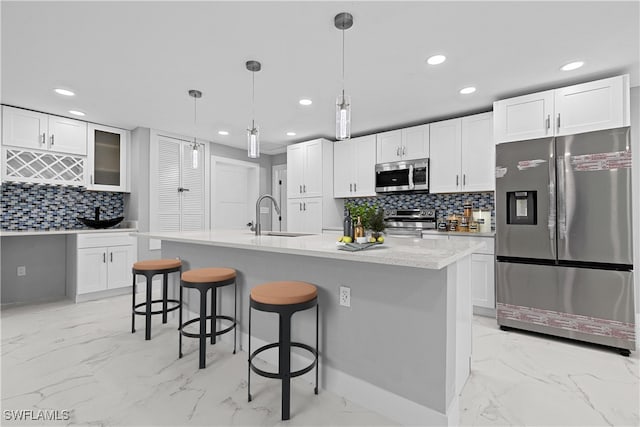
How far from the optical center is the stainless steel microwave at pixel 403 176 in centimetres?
413

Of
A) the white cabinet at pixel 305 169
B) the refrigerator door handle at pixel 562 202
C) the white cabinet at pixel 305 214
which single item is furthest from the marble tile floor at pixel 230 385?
the white cabinet at pixel 305 169

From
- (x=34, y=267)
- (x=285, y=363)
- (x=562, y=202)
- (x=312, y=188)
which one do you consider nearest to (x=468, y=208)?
(x=562, y=202)

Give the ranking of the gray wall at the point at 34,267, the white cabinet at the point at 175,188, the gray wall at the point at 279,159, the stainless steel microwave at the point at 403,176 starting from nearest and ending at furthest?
the gray wall at the point at 34,267 < the stainless steel microwave at the point at 403,176 < the white cabinet at the point at 175,188 < the gray wall at the point at 279,159

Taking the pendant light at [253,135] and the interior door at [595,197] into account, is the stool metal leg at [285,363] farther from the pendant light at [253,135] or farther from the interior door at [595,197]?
the interior door at [595,197]

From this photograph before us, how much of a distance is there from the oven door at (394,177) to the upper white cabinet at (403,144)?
0.11m

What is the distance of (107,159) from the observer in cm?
447

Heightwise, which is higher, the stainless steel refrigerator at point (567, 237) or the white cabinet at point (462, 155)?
the white cabinet at point (462, 155)

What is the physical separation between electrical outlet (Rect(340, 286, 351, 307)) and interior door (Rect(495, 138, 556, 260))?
6.76ft

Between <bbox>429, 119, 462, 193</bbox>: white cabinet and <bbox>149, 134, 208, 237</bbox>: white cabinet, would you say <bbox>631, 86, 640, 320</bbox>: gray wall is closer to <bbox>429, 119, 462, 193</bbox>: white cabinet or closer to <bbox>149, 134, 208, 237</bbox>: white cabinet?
<bbox>429, 119, 462, 193</bbox>: white cabinet

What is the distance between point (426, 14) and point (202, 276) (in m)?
2.37

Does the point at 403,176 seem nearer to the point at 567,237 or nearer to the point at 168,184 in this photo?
the point at 567,237

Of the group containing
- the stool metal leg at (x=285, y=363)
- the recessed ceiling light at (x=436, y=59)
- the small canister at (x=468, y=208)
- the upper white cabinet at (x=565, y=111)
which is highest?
the recessed ceiling light at (x=436, y=59)

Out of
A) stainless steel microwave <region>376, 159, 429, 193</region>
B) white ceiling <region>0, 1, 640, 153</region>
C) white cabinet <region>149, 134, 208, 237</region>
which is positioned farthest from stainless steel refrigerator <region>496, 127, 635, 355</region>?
white cabinet <region>149, 134, 208, 237</region>

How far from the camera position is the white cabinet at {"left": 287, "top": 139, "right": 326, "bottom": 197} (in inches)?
197
